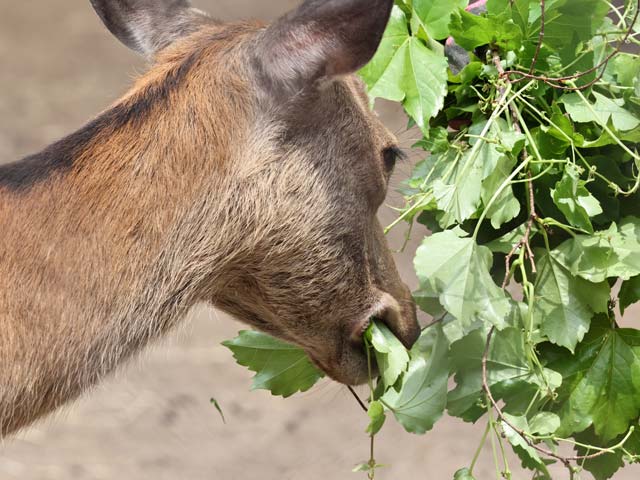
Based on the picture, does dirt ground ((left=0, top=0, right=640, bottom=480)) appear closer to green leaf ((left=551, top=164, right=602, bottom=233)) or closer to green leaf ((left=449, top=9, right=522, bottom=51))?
green leaf ((left=449, top=9, right=522, bottom=51))

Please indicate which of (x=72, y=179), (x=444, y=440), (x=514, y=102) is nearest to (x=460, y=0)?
(x=514, y=102)

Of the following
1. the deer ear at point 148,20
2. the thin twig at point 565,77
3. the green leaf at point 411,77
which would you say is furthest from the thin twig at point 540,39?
the deer ear at point 148,20

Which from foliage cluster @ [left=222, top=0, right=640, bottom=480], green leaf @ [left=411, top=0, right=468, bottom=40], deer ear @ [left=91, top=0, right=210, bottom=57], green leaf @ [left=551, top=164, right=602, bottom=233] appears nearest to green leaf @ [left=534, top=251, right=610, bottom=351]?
foliage cluster @ [left=222, top=0, right=640, bottom=480]

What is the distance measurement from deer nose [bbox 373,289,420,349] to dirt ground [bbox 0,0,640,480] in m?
1.31

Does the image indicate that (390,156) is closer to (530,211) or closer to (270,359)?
(530,211)

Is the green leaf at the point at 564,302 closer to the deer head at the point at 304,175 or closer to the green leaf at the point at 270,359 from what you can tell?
the deer head at the point at 304,175

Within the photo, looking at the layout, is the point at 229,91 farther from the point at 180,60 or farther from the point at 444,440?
the point at 444,440

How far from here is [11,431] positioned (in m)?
1.65

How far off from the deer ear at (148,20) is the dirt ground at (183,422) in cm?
135

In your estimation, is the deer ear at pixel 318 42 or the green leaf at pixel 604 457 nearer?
the deer ear at pixel 318 42

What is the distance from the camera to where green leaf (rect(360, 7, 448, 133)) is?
181 cm

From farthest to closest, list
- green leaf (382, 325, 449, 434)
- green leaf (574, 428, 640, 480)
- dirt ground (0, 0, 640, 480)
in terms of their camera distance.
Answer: dirt ground (0, 0, 640, 480)
green leaf (574, 428, 640, 480)
green leaf (382, 325, 449, 434)

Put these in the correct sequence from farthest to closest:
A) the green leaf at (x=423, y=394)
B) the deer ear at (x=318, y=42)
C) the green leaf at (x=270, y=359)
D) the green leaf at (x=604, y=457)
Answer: the green leaf at (x=270, y=359) → the green leaf at (x=604, y=457) → the green leaf at (x=423, y=394) → the deer ear at (x=318, y=42)

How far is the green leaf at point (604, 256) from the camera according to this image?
1720 millimetres
